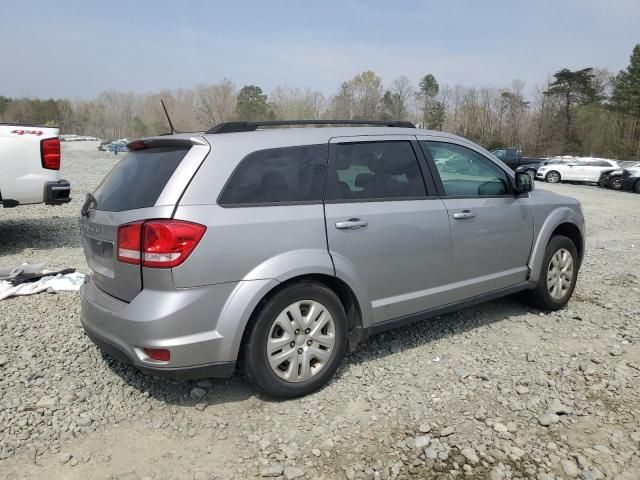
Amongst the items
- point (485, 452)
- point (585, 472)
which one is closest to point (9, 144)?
point (485, 452)

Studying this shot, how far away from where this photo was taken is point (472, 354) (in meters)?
3.98

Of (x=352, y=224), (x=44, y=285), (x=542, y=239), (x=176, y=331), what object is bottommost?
(x=44, y=285)

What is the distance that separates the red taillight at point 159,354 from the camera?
282 cm

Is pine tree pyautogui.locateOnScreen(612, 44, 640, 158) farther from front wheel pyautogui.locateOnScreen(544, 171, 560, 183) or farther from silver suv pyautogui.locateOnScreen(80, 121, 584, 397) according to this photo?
silver suv pyautogui.locateOnScreen(80, 121, 584, 397)

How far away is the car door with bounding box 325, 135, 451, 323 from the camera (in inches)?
132

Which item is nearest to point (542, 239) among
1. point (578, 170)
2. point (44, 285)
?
point (44, 285)

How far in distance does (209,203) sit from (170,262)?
41cm

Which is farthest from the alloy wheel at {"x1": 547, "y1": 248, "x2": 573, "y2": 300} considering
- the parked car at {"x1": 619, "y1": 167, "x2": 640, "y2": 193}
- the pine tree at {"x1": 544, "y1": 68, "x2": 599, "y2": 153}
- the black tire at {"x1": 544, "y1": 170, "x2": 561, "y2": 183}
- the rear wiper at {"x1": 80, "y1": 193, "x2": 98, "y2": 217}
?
the pine tree at {"x1": 544, "y1": 68, "x2": 599, "y2": 153}

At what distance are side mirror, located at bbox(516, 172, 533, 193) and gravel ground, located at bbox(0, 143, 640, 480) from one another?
124 cm

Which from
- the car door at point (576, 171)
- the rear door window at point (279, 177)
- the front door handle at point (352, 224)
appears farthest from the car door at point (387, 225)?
the car door at point (576, 171)

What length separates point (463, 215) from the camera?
13.0ft

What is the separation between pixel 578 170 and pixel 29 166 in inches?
1101

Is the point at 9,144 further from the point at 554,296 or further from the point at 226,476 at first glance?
the point at 554,296

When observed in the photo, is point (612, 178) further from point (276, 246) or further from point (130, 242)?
point (130, 242)
